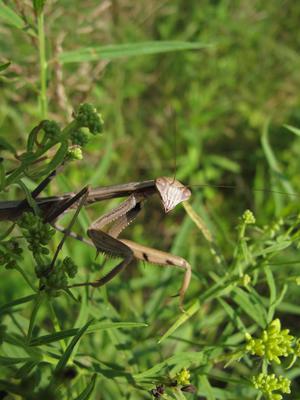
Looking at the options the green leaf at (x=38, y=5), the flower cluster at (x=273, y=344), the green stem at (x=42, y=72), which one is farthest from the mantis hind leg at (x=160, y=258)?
the green leaf at (x=38, y=5)

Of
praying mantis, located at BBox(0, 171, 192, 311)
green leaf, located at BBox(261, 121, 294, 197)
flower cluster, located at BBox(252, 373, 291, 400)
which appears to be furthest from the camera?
green leaf, located at BBox(261, 121, 294, 197)

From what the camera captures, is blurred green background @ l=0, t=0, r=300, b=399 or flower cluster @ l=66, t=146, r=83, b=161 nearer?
flower cluster @ l=66, t=146, r=83, b=161

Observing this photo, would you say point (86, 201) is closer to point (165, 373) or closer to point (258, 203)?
point (165, 373)

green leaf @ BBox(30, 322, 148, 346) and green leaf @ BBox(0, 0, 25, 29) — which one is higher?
green leaf @ BBox(0, 0, 25, 29)

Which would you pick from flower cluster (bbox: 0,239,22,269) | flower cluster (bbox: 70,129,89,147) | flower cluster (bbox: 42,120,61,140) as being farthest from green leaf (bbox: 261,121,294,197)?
flower cluster (bbox: 0,239,22,269)

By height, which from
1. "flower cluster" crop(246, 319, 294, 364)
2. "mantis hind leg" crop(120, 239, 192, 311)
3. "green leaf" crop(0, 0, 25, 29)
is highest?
"green leaf" crop(0, 0, 25, 29)

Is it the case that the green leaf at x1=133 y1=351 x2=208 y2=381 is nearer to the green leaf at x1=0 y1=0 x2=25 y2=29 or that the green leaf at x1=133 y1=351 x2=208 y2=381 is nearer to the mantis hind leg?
the mantis hind leg

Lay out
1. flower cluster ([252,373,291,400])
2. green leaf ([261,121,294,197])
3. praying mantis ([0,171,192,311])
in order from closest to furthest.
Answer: flower cluster ([252,373,291,400]), praying mantis ([0,171,192,311]), green leaf ([261,121,294,197])
